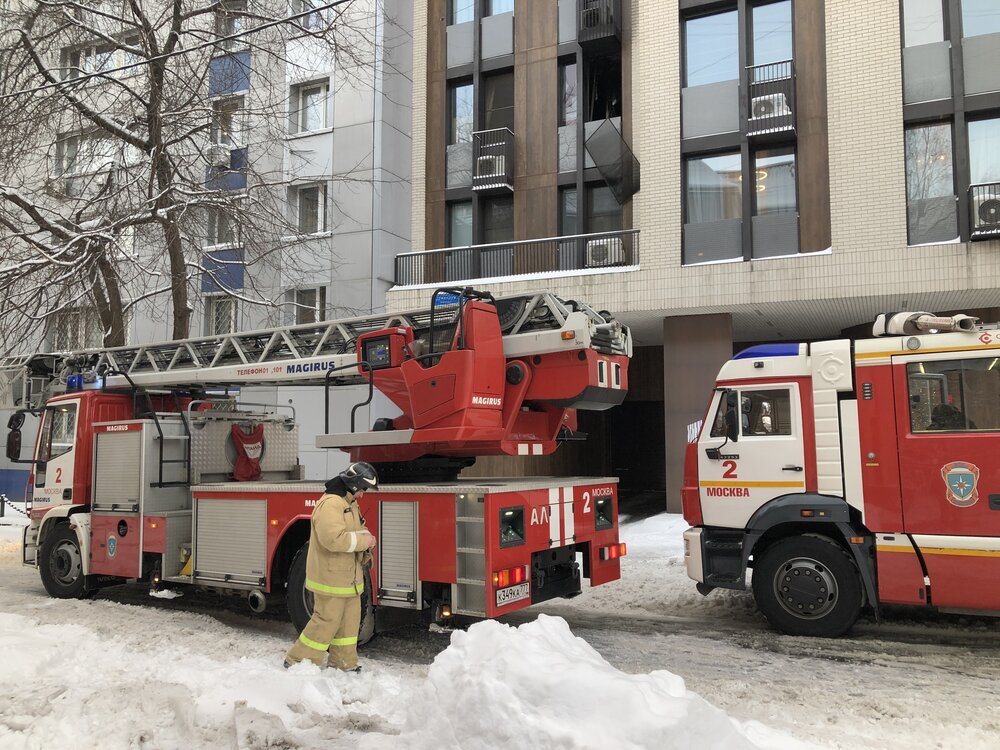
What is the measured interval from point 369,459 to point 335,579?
1.96 metres

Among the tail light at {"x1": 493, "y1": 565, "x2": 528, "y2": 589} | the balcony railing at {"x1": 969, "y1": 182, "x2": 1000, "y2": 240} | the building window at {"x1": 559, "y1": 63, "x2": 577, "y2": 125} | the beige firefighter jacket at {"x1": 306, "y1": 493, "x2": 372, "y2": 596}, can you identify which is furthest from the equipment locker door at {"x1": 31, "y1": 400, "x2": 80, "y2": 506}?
the balcony railing at {"x1": 969, "y1": 182, "x2": 1000, "y2": 240}

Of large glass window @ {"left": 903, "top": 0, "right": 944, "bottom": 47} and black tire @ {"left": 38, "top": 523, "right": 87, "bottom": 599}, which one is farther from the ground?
large glass window @ {"left": 903, "top": 0, "right": 944, "bottom": 47}

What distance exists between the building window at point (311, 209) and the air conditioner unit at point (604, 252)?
23.7 ft

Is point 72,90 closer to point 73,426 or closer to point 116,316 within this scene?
point 116,316

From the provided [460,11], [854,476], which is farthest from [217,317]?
[854,476]

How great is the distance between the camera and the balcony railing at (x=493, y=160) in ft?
63.7

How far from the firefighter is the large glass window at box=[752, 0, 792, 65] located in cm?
1515

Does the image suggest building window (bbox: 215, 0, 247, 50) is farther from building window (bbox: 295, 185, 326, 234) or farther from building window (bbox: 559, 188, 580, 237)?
building window (bbox: 559, 188, 580, 237)

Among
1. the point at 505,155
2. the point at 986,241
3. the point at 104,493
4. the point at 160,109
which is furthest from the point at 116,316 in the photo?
the point at 986,241

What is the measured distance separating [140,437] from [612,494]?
553 centimetres

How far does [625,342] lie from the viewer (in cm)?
779

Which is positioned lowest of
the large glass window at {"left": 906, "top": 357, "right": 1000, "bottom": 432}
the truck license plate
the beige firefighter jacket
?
the truck license plate

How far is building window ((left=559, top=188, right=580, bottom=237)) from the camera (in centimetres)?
1936

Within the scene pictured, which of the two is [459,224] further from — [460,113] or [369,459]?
[369,459]
